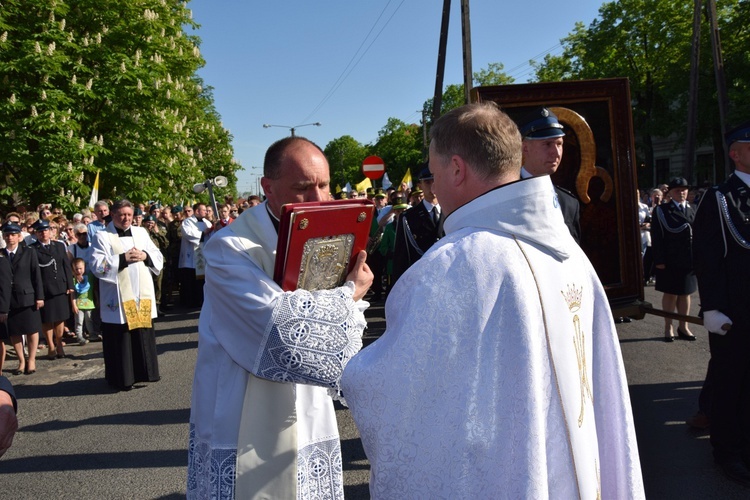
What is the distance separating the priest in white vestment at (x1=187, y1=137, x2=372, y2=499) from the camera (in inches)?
87.0

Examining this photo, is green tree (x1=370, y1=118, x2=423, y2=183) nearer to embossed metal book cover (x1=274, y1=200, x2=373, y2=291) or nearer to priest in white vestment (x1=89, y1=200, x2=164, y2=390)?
priest in white vestment (x1=89, y1=200, x2=164, y2=390)

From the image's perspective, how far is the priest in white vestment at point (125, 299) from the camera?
7.31 metres

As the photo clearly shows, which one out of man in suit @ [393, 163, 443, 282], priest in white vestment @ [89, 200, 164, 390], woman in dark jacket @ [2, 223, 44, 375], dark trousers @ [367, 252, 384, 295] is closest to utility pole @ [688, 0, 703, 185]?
dark trousers @ [367, 252, 384, 295]

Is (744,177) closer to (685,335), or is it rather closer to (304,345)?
(304,345)

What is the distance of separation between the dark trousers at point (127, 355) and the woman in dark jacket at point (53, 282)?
5.94 ft

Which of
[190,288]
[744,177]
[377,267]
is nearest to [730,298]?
[744,177]

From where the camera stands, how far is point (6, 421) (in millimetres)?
1804

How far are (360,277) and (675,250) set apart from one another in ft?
23.3

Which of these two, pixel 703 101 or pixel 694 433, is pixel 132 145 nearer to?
pixel 694 433

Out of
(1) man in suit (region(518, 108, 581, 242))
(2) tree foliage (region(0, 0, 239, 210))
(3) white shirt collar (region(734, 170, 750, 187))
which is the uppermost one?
(2) tree foliage (region(0, 0, 239, 210))

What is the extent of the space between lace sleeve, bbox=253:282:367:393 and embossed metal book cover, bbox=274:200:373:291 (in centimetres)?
16

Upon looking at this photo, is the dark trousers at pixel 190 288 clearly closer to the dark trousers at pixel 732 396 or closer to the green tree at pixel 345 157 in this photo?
the dark trousers at pixel 732 396

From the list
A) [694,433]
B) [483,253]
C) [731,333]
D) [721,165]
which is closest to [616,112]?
[731,333]

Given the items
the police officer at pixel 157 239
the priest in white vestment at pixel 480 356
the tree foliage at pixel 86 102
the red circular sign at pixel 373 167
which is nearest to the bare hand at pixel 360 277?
the priest in white vestment at pixel 480 356
